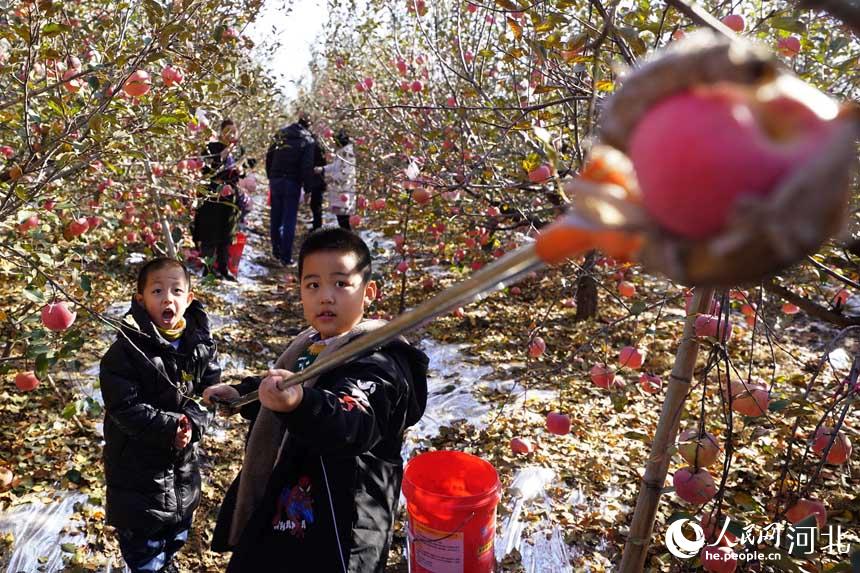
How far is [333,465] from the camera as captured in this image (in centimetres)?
153

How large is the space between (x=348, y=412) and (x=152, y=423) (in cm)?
98

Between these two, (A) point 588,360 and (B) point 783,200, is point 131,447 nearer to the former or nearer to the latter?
(B) point 783,200

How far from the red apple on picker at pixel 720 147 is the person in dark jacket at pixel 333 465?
43.3 inches

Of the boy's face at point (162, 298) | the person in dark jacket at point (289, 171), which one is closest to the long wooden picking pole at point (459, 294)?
the boy's face at point (162, 298)

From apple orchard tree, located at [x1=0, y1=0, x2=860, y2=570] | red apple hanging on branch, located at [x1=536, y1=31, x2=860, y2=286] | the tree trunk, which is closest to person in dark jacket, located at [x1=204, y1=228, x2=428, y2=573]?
apple orchard tree, located at [x1=0, y1=0, x2=860, y2=570]

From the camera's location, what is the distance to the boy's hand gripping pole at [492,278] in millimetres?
327

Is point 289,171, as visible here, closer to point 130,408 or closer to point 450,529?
point 130,408

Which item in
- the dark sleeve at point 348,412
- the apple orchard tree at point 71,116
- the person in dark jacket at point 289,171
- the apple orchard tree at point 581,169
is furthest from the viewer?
the person in dark jacket at point 289,171

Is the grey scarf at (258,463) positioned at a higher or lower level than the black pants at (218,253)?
lower

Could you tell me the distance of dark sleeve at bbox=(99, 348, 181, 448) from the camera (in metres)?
1.88

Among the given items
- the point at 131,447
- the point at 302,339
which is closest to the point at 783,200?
the point at 302,339

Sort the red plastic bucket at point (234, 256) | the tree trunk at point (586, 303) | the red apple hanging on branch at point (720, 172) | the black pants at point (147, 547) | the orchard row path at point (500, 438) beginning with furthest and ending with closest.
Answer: the red plastic bucket at point (234, 256) → the tree trunk at point (586, 303) → the orchard row path at point (500, 438) → the black pants at point (147, 547) → the red apple hanging on branch at point (720, 172)

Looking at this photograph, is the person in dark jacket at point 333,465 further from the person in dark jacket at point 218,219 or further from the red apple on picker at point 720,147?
the person in dark jacket at point 218,219

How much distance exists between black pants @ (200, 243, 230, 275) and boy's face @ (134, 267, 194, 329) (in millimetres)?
4117
